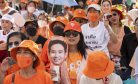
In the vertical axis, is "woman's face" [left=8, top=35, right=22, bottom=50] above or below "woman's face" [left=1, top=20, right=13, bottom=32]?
below

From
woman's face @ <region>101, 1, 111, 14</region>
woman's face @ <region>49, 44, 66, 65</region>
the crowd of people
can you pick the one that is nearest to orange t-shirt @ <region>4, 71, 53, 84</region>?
the crowd of people

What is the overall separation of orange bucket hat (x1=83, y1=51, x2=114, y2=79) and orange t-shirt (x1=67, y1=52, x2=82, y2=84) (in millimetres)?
963

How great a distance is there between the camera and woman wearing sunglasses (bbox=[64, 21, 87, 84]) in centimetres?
626

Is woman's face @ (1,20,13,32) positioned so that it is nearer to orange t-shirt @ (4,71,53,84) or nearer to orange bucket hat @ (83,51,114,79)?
orange t-shirt @ (4,71,53,84)

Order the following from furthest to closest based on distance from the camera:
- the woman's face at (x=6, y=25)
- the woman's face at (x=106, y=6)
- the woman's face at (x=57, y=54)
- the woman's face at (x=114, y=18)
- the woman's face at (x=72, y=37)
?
1. the woman's face at (x=106, y=6)
2. the woman's face at (x=114, y=18)
3. the woman's face at (x=6, y=25)
4. the woman's face at (x=72, y=37)
5. the woman's face at (x=57, y=54)

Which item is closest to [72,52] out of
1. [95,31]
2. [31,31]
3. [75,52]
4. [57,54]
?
[75,52]

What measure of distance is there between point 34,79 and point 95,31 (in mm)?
2610

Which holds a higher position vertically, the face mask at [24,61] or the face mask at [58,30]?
the face mask at [58,30]

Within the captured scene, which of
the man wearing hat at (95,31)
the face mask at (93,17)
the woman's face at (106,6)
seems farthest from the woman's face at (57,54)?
the woman's face at (106,6)

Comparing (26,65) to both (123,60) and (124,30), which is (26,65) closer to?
(123,60)

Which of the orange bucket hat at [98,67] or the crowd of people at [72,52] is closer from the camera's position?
the orange bucket hat at [98,67]

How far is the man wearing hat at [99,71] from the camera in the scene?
5.20 m

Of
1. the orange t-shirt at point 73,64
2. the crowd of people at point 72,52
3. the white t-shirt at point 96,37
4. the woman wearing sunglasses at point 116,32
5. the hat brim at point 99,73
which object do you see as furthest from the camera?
the woman wearing sunglasses at point 116,32

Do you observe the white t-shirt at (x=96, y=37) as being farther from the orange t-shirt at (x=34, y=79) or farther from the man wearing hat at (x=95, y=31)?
the orange t-shirt at (x=34, y=79)
